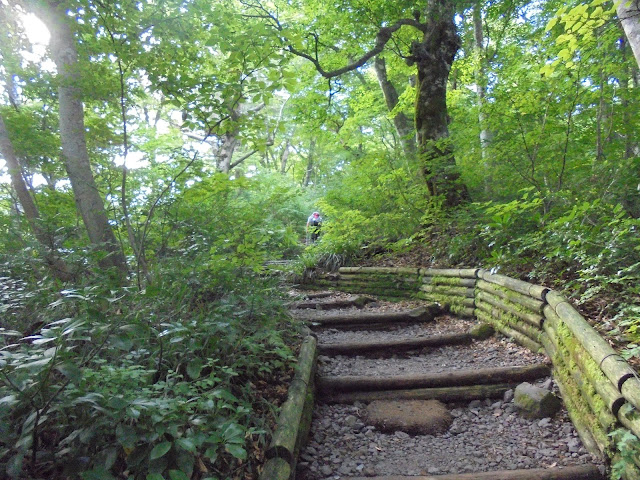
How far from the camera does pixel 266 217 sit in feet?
14.3

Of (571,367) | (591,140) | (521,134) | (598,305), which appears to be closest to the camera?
(571,367)

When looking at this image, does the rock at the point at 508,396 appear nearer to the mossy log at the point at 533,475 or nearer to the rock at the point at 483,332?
the mossy log at the point at 533,475

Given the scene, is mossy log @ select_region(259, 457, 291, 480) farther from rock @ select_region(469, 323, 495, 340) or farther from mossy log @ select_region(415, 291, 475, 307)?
mossy log @ select_region(415, 291, 475, 307)

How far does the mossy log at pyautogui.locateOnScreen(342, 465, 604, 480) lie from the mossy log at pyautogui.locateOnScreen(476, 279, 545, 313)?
4.56 ft

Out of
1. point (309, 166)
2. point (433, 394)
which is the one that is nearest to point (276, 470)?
point (433, 394)

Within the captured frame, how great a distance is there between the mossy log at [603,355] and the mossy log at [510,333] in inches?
23.7

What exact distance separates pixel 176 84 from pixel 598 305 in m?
3.75

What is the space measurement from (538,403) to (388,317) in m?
2.32

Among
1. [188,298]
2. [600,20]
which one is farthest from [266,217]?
[600,20]

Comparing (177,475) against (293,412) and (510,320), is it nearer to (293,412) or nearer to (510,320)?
(293,412)

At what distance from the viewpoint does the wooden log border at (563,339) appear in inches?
78.6

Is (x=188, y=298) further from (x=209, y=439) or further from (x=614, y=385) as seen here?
(x=614, y=385)

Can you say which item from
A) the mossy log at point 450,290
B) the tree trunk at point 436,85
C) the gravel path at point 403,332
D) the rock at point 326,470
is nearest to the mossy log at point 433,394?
the rock at point 326,470

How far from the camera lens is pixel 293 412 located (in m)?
2.33
